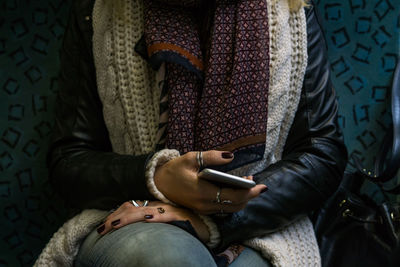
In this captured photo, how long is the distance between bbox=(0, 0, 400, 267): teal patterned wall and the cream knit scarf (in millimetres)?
414

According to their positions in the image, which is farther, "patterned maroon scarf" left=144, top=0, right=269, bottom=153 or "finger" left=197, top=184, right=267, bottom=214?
"patterned maroon scarf" left=144, top=0, right=269, bottom=153

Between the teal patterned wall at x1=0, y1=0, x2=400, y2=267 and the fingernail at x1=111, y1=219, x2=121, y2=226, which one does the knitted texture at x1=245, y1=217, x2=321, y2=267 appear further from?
the teal patterned wall at x1=0, y1=0, x2=400, y2=267

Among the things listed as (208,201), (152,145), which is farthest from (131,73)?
(208,201)

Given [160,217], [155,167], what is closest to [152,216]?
[160,217]

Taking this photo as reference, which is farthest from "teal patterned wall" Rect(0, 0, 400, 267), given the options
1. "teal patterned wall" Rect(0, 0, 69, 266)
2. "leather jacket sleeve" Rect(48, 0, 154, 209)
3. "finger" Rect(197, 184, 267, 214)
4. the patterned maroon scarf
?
"finger" Rect(197, 184, 267, 214)

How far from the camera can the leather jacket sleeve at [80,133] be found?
1.15 metres

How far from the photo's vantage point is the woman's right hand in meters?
1.00

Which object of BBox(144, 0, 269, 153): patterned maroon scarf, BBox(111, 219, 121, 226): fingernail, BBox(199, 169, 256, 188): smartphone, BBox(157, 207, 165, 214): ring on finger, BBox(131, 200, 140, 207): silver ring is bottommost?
BBox(111, 219, 121, 226): fingernail

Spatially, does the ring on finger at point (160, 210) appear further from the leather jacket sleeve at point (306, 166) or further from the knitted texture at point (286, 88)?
the knitted texture at point (286, 88)

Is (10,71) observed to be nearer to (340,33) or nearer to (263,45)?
(263,45)

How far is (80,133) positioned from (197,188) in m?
0.42

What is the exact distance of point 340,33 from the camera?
5.33 ft

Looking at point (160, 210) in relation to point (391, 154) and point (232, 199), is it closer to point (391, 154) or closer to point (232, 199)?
point (232, 199)

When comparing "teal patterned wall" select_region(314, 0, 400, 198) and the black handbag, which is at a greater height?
"teal patterned wall" select_region(314, 0, 400, 198)
